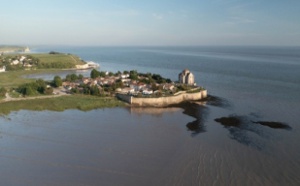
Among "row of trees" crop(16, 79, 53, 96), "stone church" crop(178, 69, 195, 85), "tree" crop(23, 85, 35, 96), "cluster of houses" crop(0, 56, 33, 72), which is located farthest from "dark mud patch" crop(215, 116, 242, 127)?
"cluster of houses" crop(0, 56, 33, 72)

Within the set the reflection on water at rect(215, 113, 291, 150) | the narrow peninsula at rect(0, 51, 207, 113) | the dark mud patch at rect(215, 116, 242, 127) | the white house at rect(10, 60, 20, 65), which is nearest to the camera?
the reflection on water at rect(215, 113, 291, 150)

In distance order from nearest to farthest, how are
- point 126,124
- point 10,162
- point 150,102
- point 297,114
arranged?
1. point 10,162
2. point 126,124
3. point 297,114
4. point 150,102

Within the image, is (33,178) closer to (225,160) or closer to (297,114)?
(225,160)

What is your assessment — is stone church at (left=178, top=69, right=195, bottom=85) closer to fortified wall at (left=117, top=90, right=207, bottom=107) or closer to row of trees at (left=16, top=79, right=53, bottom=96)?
fortified wall at (left=117, top=90, right=207, bottom=107)

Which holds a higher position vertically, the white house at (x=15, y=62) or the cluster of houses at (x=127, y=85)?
the white house at (x=15, y=62)

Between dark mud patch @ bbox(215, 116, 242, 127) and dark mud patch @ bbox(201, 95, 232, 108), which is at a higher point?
dark mud patch @ bbox(201, 95, 232, 108)

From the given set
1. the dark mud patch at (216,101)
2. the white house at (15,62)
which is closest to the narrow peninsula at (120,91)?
the dark mud patch at (216,101)

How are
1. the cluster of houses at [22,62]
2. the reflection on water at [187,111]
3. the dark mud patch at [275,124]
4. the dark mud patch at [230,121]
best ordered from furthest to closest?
the cluster of houses at [22,62], the reflection on water at [187,111], the dark mud patch at [230,121], the dark mud patch at [275,124]

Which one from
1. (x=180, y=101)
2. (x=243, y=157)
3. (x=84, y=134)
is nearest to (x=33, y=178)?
(x=84, y=134)

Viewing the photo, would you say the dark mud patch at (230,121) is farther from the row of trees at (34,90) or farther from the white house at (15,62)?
the white house at (15,62)
